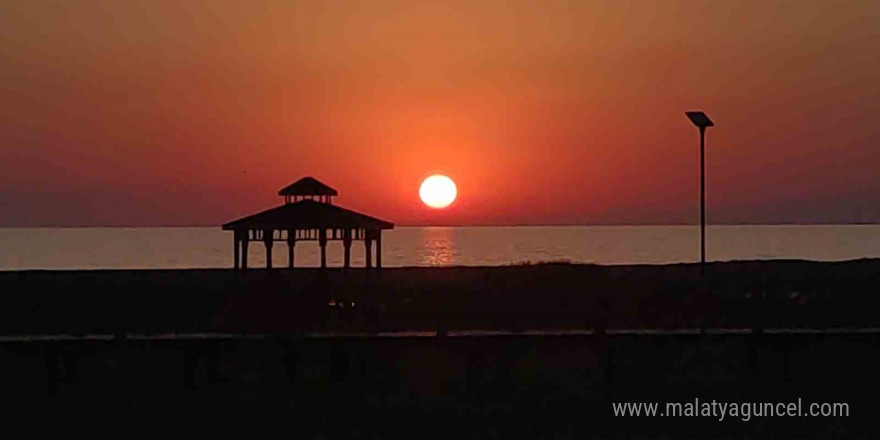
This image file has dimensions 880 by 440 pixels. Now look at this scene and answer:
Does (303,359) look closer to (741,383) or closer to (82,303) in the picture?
(741,383)

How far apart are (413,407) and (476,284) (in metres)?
14.9

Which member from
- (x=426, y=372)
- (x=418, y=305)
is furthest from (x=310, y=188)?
(x=426, y=372)

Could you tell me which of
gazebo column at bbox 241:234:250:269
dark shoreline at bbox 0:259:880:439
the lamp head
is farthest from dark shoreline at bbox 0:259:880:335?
the lamp head

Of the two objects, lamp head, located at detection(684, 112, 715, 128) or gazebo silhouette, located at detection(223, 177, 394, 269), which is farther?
gazebo silhouette, located at detection(223, 177, 394, 269)

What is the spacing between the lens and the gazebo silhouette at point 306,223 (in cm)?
2527

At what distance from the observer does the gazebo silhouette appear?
82.9ft

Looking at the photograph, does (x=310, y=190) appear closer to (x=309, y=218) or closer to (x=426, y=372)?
(x=309, y=218)

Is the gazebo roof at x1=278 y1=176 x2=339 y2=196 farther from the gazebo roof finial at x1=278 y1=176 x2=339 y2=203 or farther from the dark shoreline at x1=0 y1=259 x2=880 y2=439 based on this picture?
the dark shoreline at x1=0 y1=259 x2=880 y2=439

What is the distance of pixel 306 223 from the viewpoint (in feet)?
82.7

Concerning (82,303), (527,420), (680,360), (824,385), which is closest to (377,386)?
(527,420)

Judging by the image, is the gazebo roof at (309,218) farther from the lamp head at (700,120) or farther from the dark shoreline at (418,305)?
the lamp head at (700,120)

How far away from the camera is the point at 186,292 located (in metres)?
25.6

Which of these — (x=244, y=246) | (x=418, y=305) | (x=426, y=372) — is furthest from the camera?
(x=244, y=246)

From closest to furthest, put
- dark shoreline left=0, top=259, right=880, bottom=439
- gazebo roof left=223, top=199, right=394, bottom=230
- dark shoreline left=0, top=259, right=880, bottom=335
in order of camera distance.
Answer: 1. dark shoreline left=0, top=259, right=880, bottom=439
2. dark shoreline left=0, top=259, right=880, bottom=335
3. gazebo roof left=223, top=199, right=394, bottom=230
